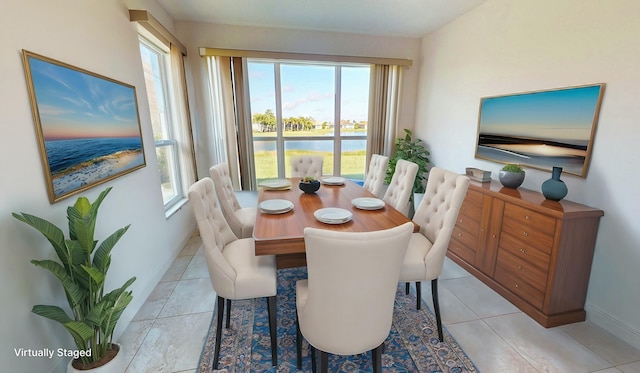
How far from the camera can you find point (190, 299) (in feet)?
7.31

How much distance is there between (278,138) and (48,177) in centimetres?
277

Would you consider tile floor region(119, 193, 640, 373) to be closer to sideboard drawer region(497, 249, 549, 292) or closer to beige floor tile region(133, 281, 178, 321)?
beige floor tile region(133, 281, 178, 321)

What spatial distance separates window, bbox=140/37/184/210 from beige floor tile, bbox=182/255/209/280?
67cm

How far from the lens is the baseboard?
1.73 m

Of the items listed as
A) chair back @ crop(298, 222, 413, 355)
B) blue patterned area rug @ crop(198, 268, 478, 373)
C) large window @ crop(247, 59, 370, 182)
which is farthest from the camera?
large window @ crop(247, 59, 370, 182)

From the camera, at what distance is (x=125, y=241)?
195 cm

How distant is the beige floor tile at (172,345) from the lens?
1.60 metres

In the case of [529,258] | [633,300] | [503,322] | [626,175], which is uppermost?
[626,175]

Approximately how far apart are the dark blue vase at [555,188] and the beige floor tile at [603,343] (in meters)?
0.93

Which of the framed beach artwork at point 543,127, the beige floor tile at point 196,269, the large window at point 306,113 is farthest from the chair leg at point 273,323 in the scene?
the large window at point 306,113

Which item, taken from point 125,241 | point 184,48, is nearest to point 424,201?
point 125,241

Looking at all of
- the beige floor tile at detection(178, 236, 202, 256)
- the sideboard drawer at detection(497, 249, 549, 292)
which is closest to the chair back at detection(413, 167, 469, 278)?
the sideboard drawer at detection(497, 249, 549, 292)

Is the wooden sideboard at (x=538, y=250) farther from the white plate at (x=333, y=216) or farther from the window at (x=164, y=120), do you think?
the window at (x=164, y=120)

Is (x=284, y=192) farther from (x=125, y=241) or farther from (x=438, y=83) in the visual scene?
(x=438, y=83)
